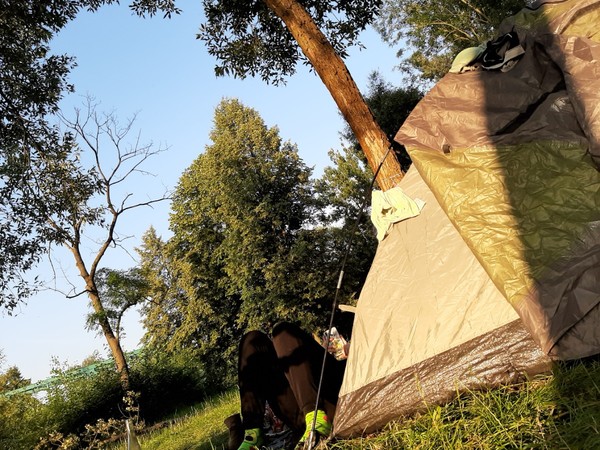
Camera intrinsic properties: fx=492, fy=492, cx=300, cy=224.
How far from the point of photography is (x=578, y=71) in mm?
Result: 2418

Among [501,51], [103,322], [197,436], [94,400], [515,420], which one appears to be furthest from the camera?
[103,322]

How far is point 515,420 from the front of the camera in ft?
6.53

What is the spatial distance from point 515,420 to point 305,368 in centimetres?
121

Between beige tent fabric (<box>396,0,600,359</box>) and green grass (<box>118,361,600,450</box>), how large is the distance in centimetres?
17

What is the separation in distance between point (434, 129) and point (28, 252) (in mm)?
10877

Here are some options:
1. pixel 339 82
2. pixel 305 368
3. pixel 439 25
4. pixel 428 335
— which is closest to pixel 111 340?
pixel 339 82

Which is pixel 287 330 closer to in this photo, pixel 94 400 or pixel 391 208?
pixel 391 208

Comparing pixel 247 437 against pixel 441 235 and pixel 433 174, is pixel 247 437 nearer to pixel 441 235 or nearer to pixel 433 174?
pixel 441 235

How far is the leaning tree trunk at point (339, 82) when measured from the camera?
495 centimetres

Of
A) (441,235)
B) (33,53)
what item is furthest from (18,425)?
(441,235)

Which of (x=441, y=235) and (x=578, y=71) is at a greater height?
(x=578, y=71)

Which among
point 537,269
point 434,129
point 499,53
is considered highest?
point 499,53

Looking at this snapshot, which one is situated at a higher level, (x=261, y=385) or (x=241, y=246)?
(x=241, y=246)

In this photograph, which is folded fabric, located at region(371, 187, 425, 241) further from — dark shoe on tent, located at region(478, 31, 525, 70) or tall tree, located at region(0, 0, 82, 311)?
tall tree, located at region(0, 0, 82, 311)
